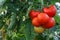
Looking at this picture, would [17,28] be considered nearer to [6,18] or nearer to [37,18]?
[6,18]

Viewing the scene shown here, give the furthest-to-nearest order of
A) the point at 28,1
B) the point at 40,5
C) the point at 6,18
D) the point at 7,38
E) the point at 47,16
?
the point at 7,38
the point at 6,18
the point at 28,1
the point at 40,5
the point at 47,16

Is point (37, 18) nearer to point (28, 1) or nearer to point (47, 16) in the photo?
point (47, 16)

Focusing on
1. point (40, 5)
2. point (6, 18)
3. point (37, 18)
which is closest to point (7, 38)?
point (6, 18)

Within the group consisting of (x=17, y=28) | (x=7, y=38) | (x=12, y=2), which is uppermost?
(x=12, y=2)

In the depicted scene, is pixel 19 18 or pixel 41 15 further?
pixel 19 18

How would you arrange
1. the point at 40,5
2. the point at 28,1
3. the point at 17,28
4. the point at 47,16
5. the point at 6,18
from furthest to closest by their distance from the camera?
the point at 6,18 < the point at 17,28 < the point at 28,1 < the point at 40,5 < the point at 47,16

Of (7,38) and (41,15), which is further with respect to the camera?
(7,38)

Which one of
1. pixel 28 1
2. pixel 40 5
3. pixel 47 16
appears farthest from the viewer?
pixel 28 1

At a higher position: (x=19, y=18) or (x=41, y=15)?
(x=41, y=15)

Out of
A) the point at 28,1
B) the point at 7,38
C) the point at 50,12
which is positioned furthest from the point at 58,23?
the point at 7,38
